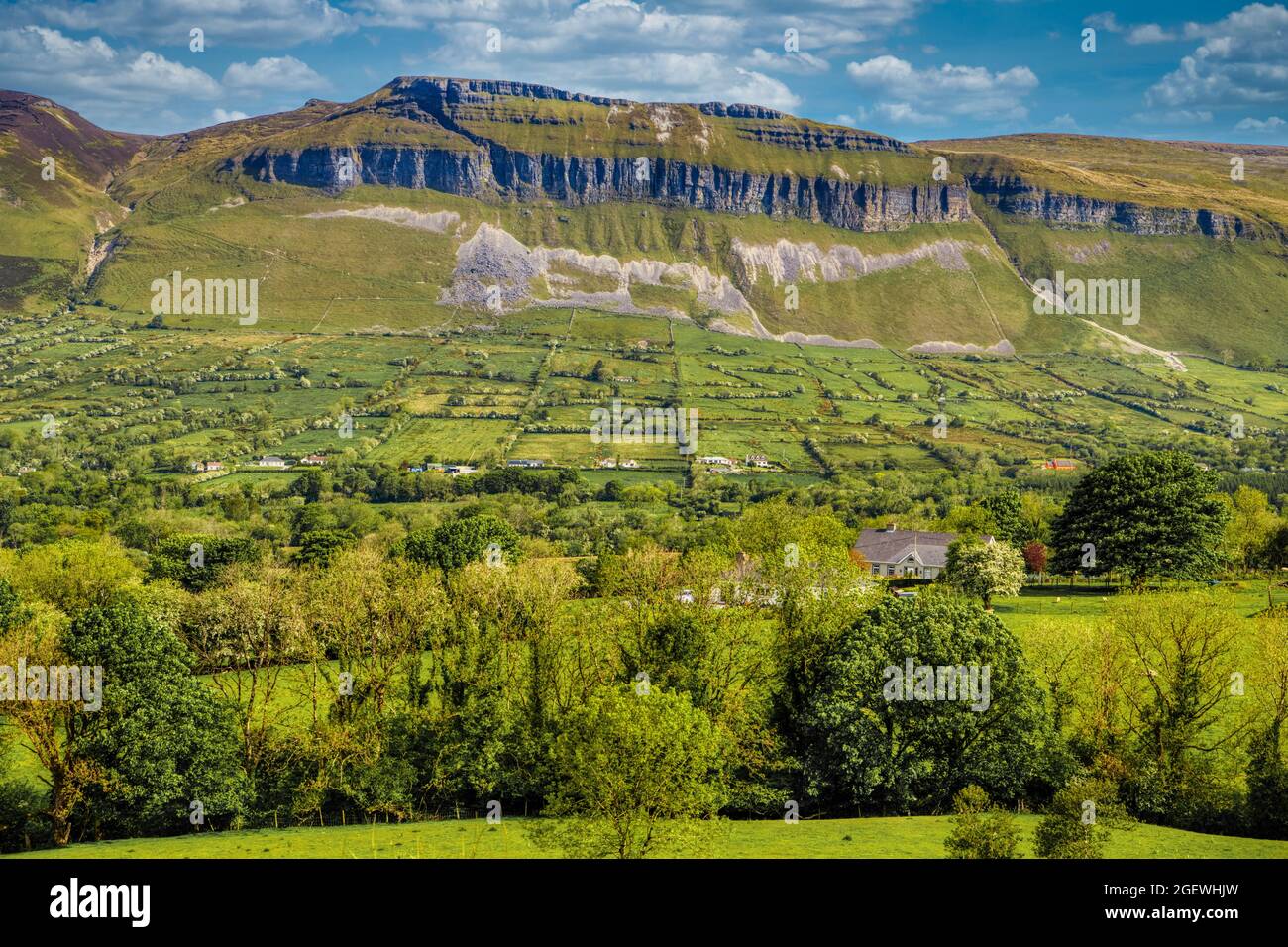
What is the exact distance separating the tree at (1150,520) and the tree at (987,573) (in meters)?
7.88

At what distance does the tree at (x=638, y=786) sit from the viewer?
3778 cm

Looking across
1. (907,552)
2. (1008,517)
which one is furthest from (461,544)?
(1008,517)

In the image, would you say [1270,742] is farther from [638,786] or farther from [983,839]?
[638,786]

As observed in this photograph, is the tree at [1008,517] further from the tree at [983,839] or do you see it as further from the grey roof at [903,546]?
the tree at [983,839]

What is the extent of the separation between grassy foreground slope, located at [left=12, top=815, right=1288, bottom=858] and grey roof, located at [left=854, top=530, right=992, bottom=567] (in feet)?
220

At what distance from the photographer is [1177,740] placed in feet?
163

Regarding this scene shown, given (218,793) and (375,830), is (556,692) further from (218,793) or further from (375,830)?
(218,793)

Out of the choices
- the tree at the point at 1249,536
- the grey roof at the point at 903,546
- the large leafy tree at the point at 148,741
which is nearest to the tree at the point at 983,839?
the large leafy tree at the point at 148,741

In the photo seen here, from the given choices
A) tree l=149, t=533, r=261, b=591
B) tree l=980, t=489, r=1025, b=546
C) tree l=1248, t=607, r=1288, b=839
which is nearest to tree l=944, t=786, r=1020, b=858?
tree l=1248, t=607, r=1288, b=839

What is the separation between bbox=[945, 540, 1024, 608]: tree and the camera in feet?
264

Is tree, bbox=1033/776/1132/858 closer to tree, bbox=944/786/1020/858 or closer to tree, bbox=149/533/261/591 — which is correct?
tree, bbox=944/786/1020/858

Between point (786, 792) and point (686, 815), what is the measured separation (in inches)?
495

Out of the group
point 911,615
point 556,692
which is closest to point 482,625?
point 556,692
